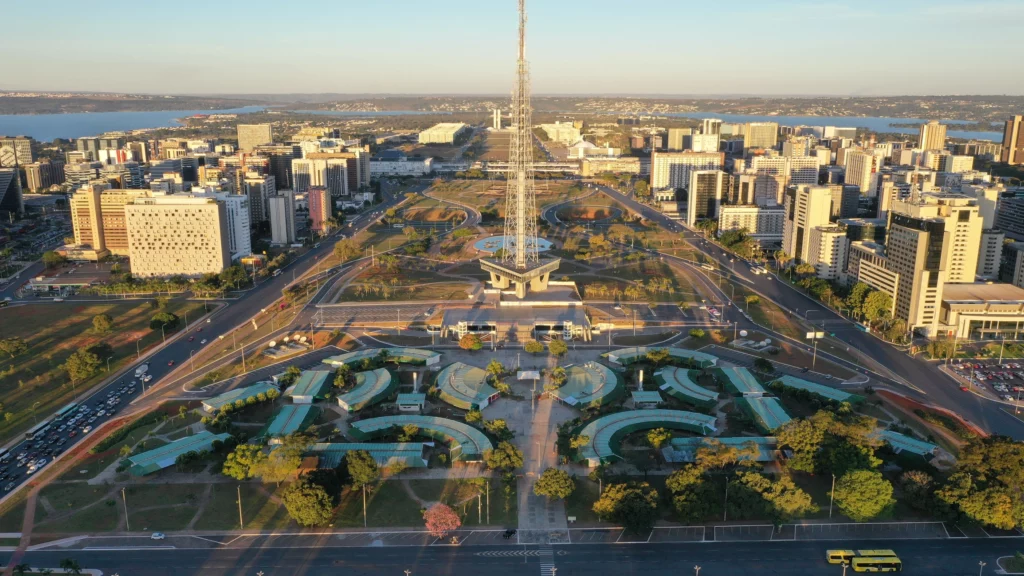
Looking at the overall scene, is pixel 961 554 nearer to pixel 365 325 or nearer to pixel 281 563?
pixel 281 563

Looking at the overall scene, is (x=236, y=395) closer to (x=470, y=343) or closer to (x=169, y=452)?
(x=169, y=452)

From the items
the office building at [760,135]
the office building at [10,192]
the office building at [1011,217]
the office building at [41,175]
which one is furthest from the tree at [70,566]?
the office building at [760,135]

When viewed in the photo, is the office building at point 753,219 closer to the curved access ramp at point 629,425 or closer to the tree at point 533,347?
Answer: the tree at point 533,347

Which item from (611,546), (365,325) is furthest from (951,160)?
(611,546)

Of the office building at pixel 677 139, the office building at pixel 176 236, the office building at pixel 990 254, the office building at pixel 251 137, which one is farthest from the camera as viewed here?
the office building at pixel 677 139

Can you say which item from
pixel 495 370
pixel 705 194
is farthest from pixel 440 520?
pixel 705 194

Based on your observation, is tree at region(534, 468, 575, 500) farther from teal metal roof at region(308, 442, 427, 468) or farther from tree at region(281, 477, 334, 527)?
tree at region(281, 477, 334, 527)
